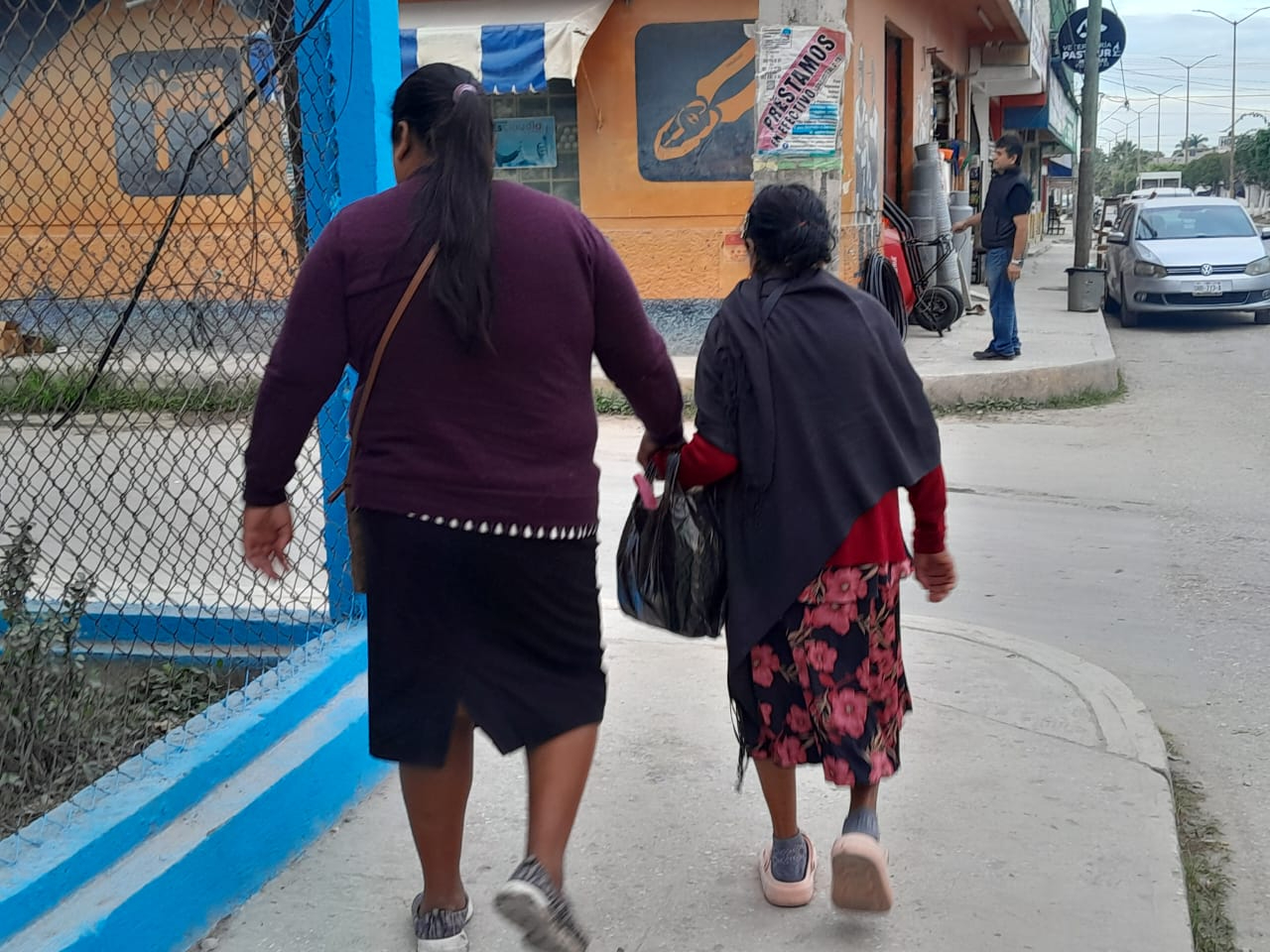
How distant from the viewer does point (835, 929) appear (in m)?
2.81

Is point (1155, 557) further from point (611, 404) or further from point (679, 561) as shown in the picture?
point (611, 404)

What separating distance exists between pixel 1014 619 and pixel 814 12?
11.8 ft

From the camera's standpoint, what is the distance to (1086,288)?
48.9 feet

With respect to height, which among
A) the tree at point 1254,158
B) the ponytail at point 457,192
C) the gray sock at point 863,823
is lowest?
the gray sock at point 863,823

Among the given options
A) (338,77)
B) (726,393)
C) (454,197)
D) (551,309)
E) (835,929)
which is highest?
(338,77)

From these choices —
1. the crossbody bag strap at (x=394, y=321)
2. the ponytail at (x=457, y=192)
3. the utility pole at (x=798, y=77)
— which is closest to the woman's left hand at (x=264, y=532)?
the crossbody bag strap at (x=394, y=321)

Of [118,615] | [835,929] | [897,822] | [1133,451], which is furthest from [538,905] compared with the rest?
A: [1133,451]

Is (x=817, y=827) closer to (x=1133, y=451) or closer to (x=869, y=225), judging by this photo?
(x=1133, y=451)

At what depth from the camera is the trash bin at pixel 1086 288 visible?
14844 mm

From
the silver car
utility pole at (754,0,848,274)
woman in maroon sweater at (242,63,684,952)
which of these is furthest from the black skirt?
the silver car

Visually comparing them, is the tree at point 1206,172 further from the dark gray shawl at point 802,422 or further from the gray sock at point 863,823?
the gray sock at point 863,823

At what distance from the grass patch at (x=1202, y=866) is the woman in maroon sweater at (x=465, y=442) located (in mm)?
Answer: 1608

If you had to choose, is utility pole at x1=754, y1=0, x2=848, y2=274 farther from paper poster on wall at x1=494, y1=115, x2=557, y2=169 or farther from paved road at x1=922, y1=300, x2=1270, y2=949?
paper poster on wall at x1=494, y1=115, x2=557, y2=169

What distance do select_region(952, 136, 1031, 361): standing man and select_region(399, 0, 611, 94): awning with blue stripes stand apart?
354 cm
